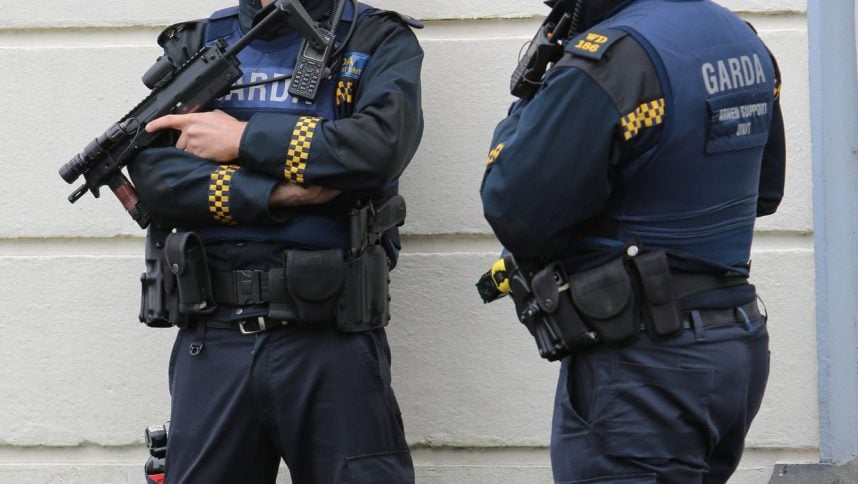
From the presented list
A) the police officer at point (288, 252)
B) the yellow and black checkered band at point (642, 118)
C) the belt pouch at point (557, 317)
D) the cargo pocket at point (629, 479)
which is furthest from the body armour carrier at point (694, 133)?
the police officer at point (288, 252)

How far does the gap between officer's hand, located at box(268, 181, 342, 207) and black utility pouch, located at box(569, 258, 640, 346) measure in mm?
717

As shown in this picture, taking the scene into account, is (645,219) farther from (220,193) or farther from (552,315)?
(220,193)

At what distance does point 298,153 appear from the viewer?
260 centimetres

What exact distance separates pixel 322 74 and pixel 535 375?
126cm

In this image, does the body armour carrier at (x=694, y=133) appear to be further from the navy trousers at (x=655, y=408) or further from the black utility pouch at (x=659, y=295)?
the navy trousers at (x=655, y=408)

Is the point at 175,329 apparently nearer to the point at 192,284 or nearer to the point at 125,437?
the point at 125,437

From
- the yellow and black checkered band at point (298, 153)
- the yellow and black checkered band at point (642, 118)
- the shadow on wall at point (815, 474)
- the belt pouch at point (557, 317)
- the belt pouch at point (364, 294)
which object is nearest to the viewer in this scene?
the yellow and black checkered band at point (642, 118)

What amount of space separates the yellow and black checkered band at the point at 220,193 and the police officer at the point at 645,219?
2.24 feet

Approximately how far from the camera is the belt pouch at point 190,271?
2670 millimetres

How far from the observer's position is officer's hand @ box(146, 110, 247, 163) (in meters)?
2.66

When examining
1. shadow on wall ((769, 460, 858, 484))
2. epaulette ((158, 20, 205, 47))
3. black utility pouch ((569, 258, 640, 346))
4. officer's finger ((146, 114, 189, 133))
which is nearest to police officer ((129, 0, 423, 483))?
officer's finger ((146, 114, 189, 133))

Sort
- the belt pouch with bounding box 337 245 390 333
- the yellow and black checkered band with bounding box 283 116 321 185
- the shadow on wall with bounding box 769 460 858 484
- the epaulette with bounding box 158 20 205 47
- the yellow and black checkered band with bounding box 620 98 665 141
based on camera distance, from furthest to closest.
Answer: the shadow on wall with bounding box 769 460 858 484, the epaulette with bounding box 158 20 205 47, the belt pouch with bounding box 337 245 390 333, the yellow and black checkered band with bounding box 283 116 321 185, the yellow and black checkered band with bounding box 620 98 665 141

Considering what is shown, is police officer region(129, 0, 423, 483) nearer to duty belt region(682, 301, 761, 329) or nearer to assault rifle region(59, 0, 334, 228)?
assault rifle region(59, 0, 334, 228)

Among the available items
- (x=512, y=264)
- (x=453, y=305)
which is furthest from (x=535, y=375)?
(x=512, y=264)
